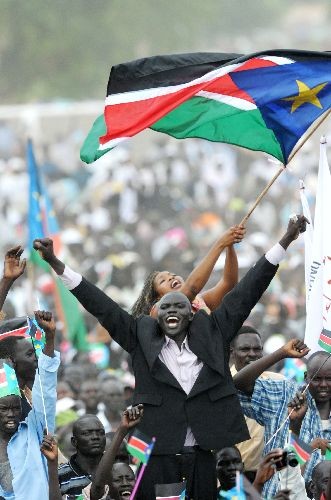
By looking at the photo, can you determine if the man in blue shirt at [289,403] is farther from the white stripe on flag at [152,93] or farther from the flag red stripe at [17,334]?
the white stripe on flag at [152,93]

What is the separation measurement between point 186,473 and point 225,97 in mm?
2441

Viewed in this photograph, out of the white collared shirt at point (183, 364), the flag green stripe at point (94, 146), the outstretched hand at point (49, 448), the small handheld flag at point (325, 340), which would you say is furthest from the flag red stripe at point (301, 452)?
the flag green stripe at point (94, 146)

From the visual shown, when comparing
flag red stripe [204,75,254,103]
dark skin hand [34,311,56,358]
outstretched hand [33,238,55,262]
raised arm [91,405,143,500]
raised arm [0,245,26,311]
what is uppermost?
flag red stripe [204,75,254,103]

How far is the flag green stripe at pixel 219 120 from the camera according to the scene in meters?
10.4

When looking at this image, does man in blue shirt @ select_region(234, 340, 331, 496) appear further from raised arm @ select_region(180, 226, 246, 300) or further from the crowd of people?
raised arm @ select_region(180, 226, 246, 300)

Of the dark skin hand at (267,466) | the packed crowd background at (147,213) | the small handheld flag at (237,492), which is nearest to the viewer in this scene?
the small handheld flag at (237,492)

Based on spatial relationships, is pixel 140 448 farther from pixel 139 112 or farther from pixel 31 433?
pixel 139 112

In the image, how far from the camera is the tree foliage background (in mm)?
48312

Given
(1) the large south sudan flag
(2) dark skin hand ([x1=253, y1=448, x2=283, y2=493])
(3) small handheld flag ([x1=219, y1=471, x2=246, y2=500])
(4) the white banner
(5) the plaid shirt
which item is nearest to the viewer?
(3) small handheld flag ([x1=219, y1=471, x2=246, y2=500])

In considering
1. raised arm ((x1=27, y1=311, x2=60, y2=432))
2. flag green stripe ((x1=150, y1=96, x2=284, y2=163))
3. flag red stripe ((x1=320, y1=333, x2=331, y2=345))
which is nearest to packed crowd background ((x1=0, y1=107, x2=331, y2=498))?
flag green stripe ((x1=150, y1=96, x2=284, y2=163))

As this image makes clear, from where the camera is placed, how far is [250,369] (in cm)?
948

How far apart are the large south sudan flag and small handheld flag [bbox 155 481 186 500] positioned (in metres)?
2.00

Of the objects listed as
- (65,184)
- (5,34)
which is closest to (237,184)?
(65,184)

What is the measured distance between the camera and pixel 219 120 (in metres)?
10.5
